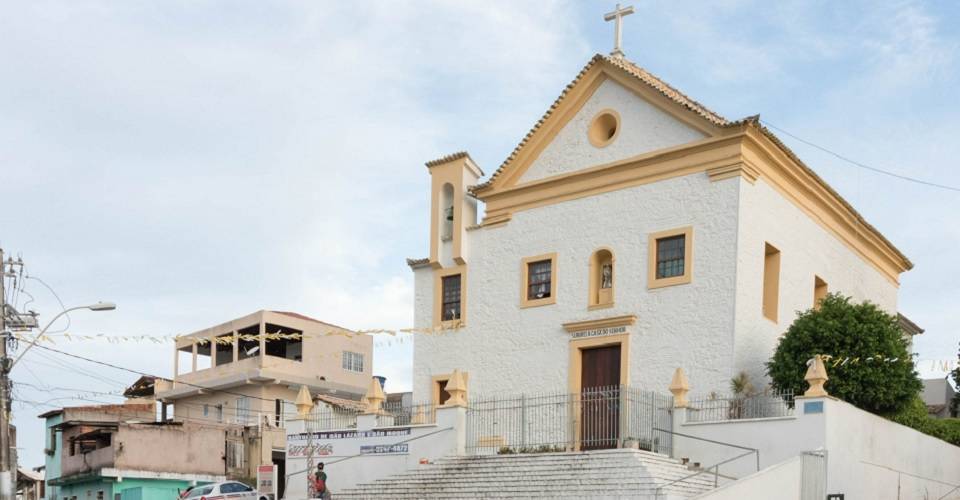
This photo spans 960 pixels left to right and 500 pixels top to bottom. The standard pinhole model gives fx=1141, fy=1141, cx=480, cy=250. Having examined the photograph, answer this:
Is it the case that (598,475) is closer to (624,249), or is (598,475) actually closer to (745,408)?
(745,408)

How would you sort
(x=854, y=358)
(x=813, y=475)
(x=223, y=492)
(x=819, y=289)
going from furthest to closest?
1. (x=223, y=492)
2. (x=819, y=289)
3. (x=854, y=358)
4. (x=813, y=475)

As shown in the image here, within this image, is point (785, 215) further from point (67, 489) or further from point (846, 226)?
point (67, 489)

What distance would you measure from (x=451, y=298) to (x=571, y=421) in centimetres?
587

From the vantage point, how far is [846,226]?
103ft

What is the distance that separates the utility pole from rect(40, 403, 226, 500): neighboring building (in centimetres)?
1834

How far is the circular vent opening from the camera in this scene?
29.2 meters

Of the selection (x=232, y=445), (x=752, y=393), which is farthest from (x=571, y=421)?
(x=232, y=445)

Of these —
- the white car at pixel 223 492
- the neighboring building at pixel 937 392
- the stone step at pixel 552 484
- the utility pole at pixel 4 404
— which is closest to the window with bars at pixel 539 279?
the stone step at pixel 552 484

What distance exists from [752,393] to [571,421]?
4.28 meters

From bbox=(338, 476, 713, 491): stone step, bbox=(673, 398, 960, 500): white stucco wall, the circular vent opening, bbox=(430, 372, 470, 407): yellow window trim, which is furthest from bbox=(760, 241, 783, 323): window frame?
bbox=(430, 372, 470, 407): yellow window trim

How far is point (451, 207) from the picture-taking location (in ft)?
105

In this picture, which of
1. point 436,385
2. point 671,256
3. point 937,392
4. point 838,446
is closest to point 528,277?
point 436,385

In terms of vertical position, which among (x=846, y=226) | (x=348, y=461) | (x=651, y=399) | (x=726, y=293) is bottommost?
(x=348, y=461)

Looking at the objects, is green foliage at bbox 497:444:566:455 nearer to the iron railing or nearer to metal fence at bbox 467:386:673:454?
metal fence at bbox 467:386:673:454
